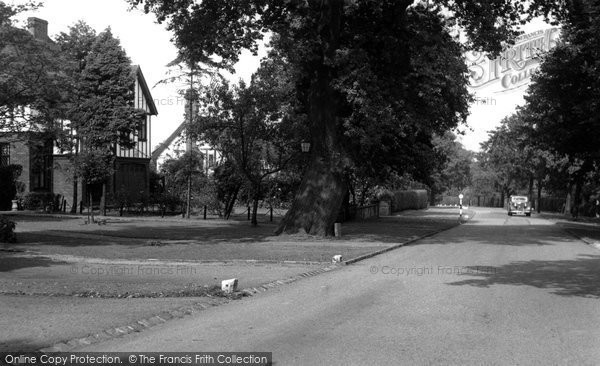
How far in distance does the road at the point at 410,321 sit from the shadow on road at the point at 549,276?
24 mm

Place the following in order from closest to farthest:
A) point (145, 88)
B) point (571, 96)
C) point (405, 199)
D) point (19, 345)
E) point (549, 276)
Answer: point (19, 345) → point (549, 276) → point (571, 96) → point (145, 88) → point (405, 199)

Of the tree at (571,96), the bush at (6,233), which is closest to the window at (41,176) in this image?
the bush at (6,233)

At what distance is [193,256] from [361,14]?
12.5 metres

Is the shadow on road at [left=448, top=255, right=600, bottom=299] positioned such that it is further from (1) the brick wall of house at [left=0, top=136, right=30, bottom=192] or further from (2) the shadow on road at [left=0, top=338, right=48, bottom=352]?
(1) the brick wall of house at [left=0, top=136, right=30, bottom=192]

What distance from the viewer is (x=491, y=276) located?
13492 mm

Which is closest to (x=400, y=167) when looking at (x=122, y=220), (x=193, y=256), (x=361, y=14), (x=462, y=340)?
(x=361, y=14)

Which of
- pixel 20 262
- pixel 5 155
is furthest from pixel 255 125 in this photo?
pixel 5 155

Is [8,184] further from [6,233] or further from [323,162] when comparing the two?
[323,162]

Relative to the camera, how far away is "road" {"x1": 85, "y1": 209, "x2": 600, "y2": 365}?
683cm

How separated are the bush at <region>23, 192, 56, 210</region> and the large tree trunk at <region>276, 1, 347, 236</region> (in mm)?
23015

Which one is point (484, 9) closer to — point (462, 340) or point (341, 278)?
point (341, 278)

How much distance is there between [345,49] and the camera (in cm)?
2230

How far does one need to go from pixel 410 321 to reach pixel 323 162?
51.0 feet

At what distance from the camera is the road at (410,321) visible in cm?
683
